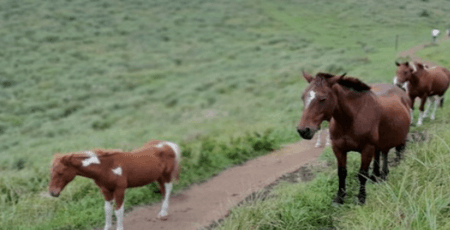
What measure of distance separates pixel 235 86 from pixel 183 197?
14765 millimetres

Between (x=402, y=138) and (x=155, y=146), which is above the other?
(x=402, y=138)

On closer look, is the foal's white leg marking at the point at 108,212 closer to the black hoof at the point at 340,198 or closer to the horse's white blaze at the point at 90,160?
the horse's white blaze at the point at 90,160

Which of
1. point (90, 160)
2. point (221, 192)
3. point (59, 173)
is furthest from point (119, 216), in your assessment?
point (221, 192)

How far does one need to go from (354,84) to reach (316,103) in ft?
2.88

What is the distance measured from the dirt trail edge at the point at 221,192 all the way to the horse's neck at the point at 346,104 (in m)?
2.73

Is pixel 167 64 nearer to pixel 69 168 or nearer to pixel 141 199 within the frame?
pixel 141 199

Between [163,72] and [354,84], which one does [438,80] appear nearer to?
[354,84]

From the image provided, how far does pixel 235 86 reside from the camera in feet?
74.0

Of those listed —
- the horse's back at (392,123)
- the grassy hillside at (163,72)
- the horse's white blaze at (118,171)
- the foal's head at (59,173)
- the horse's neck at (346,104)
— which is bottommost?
the grassy hillside at (163,72)

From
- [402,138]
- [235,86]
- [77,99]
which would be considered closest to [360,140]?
[402,138]

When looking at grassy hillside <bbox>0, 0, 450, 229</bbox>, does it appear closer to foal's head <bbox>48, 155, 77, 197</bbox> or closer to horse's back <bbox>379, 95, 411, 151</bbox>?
foal's head <bbox>48, 155, 77, 197</bbox>

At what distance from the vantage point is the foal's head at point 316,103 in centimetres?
Answer: 425

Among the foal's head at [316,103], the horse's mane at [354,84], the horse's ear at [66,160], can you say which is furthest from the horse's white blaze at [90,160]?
the horse's mane at [354,84]

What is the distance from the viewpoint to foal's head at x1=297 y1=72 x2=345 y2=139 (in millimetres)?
4246
